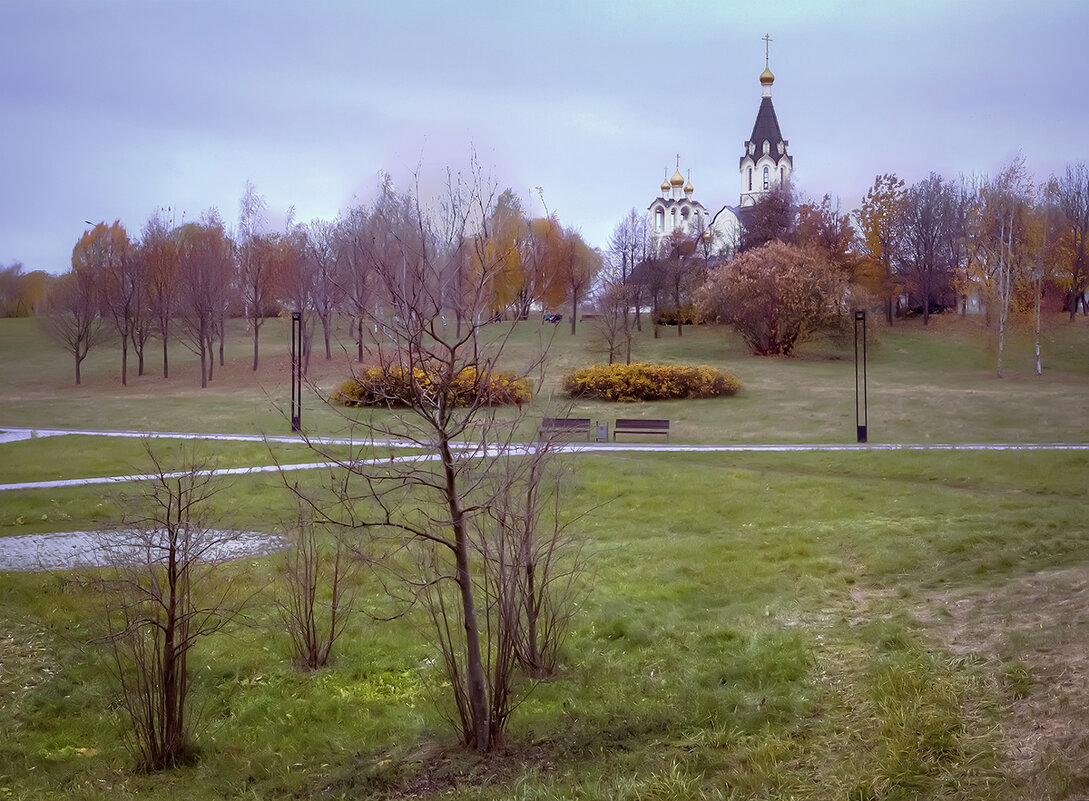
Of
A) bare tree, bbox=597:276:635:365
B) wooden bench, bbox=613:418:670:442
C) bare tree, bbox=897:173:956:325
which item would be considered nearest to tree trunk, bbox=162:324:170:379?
bare tree, bbox=597:276:635:365

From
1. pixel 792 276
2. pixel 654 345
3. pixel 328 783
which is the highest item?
pixel 792 276

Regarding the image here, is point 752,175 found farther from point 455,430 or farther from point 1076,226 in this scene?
point 455,430

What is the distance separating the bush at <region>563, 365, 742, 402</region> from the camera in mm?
22781

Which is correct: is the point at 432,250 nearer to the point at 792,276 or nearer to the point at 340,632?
the point at 340,632

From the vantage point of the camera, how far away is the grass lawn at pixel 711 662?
457 cm

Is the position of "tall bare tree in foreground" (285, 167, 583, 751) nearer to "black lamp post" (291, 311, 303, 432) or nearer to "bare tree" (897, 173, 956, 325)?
"black lamp post" (291, 311, 303, 432)

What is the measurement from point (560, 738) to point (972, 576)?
4257mm

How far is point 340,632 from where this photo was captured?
7.07 metres

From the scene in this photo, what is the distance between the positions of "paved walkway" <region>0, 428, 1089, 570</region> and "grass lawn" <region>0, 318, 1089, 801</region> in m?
0.37

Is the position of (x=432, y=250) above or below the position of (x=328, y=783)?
above

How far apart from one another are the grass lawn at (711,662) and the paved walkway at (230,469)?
0.37m

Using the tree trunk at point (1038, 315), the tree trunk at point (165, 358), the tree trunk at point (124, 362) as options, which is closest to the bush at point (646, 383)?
the tree trunk at point (1038, 315)

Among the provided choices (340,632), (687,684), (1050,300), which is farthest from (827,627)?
(1050,300)

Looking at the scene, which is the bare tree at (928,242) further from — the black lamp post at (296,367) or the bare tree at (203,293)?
the black lamp post at (296,367)
